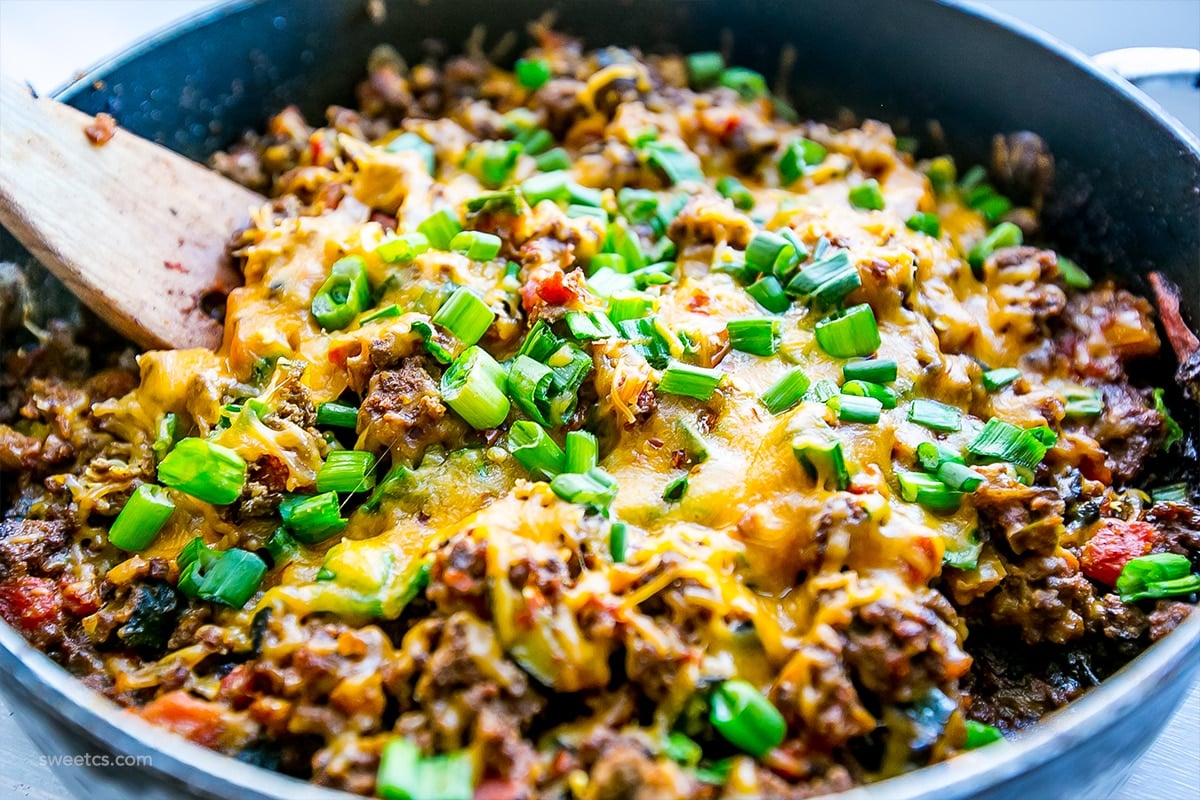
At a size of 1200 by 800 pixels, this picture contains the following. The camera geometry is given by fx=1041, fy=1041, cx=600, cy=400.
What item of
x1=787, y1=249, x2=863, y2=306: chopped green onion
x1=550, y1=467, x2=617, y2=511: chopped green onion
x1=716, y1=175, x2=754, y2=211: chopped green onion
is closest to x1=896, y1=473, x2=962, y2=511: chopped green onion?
x1=787, y1=249, x2=863, y2=306: chopped green onion

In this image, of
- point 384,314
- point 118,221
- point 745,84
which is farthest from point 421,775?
point 745,84

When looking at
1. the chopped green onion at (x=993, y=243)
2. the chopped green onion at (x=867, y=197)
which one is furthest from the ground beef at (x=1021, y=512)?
the chopped green onion at (x=867, y=197)

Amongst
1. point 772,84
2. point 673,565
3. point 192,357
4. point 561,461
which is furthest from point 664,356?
point 772,84

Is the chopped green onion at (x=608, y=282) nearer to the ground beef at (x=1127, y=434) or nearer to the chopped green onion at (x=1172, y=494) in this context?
the ground beef at (x=1127, y=434)

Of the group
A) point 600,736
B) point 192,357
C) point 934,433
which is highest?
point 934,433

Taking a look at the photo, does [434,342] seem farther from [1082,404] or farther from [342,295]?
[1082,404]

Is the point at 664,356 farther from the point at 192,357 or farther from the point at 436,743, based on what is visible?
the point at 192,357

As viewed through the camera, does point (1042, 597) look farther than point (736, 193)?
No
